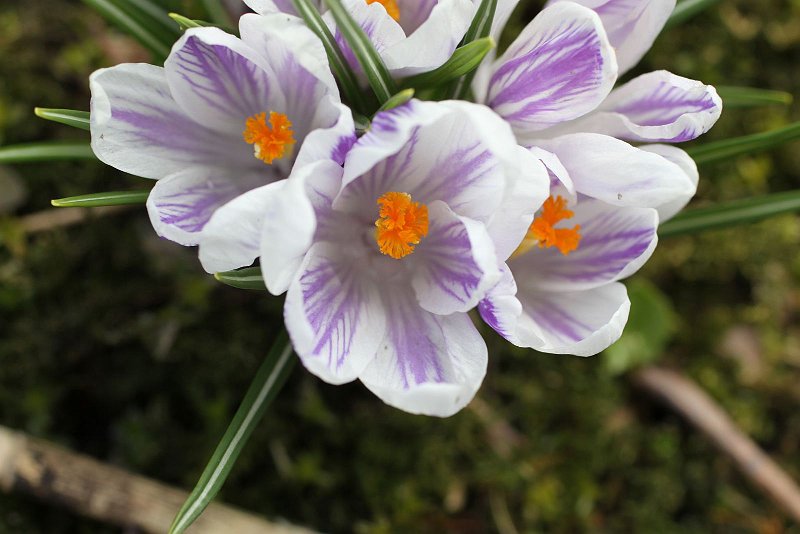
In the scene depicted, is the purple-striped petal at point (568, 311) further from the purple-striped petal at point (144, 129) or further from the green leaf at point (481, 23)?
the purple-striped petal at point (144, 129)

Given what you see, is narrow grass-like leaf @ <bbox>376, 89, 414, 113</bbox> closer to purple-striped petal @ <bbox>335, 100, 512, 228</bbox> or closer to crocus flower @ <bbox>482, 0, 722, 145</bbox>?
purple-striped petal @ <bbox>335, 100, 512, 228</bbox>

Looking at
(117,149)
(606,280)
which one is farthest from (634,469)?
(117,149)

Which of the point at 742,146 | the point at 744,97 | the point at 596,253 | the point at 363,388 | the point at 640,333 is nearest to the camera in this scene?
the point at 596,253

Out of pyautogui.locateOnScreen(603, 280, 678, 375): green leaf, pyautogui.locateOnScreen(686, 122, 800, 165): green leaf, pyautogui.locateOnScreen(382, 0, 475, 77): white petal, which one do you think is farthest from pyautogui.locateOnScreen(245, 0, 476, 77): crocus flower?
pyautogui.locateOnScreen(603, 280, 678, 375): green leaf

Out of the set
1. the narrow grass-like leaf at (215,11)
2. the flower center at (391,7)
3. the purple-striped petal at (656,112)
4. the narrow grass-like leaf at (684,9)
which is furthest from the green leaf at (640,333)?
the narrow grass-like leaf at (215,11)

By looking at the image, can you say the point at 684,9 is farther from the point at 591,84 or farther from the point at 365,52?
the point at 365,52

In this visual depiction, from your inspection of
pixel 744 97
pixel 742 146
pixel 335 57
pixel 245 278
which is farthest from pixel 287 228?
pixel 744 97
